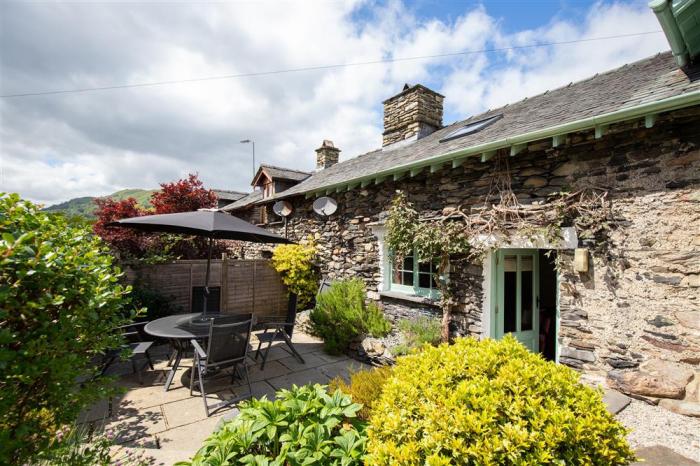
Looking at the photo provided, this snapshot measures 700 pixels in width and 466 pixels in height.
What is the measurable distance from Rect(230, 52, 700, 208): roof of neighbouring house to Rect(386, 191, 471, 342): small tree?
107cm

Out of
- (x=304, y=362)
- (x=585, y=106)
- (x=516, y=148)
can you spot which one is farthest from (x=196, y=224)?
(x=585, y=106)

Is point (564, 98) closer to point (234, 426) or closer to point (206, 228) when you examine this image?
point (206, 228)

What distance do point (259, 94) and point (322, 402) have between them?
24.1 ft

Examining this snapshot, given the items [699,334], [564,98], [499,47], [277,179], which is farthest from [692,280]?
[277,179]

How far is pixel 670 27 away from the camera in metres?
3.78

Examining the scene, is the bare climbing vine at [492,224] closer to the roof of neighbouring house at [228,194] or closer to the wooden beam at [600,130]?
the wooden beam at [600,130]

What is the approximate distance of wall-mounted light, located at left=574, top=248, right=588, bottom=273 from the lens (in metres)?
3.96

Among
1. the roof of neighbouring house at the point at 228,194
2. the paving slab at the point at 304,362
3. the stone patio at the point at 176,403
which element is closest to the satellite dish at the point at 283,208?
the stone patio at the point at 176,403

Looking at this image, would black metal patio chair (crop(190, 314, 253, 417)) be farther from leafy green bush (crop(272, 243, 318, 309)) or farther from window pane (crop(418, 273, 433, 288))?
leafy green bush (crop(272, 243, 318, 309))

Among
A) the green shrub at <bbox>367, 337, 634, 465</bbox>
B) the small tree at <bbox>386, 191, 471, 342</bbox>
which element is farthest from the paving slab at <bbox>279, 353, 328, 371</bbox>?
the green shrub at <bbox>367, 337, 634, 465</bbox>

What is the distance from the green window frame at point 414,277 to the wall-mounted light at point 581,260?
7.44 ft

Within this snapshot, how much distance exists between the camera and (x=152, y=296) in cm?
646

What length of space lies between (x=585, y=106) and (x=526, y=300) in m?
3.34

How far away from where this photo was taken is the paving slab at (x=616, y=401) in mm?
3319
